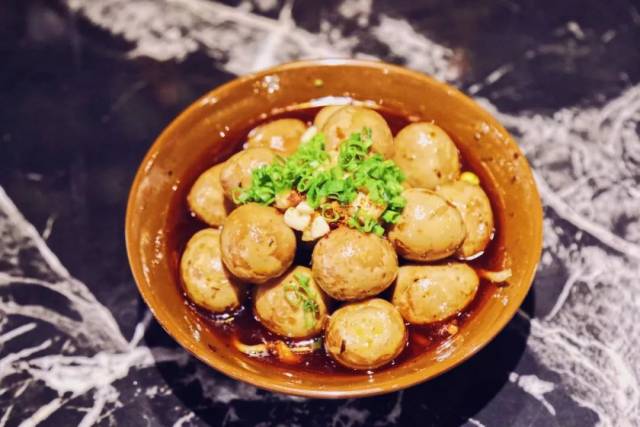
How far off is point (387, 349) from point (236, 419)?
53 centimetres

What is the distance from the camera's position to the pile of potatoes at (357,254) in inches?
65.9

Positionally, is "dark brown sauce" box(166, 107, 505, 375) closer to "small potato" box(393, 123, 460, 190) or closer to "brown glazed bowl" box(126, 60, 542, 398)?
"brown glazed bowl" box(126, 60, 542, 398)

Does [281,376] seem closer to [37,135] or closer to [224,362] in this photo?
[224,362]

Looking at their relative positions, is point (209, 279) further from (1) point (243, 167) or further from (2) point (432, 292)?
→ (2) point (432, 292)

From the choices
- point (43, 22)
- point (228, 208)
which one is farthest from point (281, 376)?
point (43, 22)

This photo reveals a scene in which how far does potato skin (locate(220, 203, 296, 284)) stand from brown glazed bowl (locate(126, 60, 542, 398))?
233mm

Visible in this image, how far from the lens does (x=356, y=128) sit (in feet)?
6.15

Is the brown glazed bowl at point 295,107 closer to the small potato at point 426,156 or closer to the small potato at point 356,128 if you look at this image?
the small potato at point 426,156

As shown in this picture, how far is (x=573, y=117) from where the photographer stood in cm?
242

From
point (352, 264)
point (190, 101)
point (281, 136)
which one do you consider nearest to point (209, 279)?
point (352, 264)

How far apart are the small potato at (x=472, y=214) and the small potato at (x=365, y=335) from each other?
327mm

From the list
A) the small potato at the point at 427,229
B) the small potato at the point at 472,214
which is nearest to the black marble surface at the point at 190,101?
the small potato at the point at 472,214

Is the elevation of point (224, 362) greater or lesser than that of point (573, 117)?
lesser

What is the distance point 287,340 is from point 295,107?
2.65 ft
